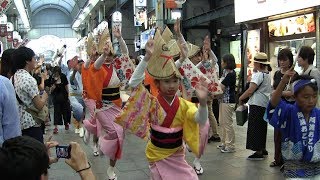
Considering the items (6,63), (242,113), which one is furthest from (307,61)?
(6,63)

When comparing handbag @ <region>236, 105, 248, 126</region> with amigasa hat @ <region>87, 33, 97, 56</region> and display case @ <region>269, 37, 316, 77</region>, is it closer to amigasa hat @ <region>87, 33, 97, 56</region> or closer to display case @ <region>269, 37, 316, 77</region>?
amigasa hat @ <region>87, 33, 97, 56</region>

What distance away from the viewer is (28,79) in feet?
14.7

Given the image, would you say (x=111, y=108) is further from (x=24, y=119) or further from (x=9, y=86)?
(x=9, y=86)

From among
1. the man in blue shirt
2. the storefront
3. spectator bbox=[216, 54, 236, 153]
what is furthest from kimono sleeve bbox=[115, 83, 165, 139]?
the storefront

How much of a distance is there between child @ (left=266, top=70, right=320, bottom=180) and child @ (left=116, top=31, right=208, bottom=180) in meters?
0.77

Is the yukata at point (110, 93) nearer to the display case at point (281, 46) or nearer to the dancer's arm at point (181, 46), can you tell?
the dancer's arm at point (181, 46)

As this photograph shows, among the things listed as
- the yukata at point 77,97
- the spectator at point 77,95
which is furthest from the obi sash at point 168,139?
the yukata at point 77,97

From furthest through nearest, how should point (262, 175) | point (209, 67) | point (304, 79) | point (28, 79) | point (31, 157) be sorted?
point (209, 67), point (262, 175), point (28, 79), point (304, 79), point (31, 157)

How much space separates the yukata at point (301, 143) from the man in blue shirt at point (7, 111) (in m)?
2.24

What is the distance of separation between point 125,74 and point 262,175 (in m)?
2.41

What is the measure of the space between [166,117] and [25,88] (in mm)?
1581

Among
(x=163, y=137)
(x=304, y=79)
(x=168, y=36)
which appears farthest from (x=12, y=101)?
(x=304, y=79)

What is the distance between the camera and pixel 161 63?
12.7 feet

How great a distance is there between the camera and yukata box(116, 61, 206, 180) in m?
3.84
